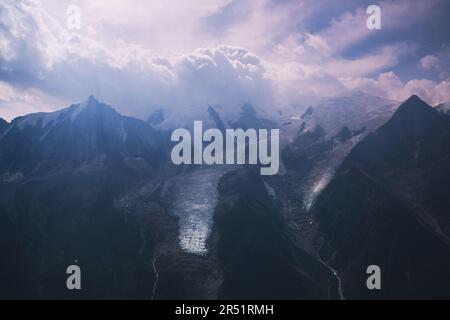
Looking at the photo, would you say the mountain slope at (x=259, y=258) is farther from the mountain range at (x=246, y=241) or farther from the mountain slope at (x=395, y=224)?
the mountain slope at (x=395, y=224)

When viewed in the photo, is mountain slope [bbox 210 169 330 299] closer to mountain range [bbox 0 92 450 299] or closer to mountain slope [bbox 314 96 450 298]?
mountain range [bbox 0 92 450 299]

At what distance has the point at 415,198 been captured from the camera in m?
168

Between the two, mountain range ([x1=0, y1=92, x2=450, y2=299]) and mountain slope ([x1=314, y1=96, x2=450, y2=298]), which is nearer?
mountain slope ([x1=314, y1=96, x2=450, y2=298])

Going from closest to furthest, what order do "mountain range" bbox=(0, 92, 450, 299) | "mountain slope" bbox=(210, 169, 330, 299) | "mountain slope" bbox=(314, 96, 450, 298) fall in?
"mountain slope" bbox=(314, 96, 450, 298)
"mountain slope" bbox=(210, 169, 330, 299)
"mountain range" bbox=(0, 92, 450, 299)

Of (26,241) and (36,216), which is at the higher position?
(36,216)

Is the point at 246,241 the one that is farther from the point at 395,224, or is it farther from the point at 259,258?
the point at 395,224

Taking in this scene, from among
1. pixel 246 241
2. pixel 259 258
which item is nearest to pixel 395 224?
pixel 259 258

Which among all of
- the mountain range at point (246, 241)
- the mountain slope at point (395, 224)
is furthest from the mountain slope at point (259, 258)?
the mountain slope at point (395, 224)

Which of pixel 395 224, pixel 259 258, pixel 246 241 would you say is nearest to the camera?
pixel 259 258

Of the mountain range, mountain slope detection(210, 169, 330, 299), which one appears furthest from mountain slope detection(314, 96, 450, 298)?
mountain slope detection(210, 169, 330, 299)

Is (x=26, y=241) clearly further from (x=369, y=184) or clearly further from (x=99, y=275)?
(x=369, y=184)
